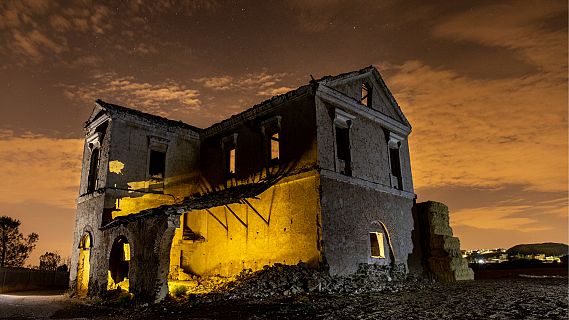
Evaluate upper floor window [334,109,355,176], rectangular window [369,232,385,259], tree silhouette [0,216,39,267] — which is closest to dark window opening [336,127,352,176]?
upper floor window [334,109,355,176]

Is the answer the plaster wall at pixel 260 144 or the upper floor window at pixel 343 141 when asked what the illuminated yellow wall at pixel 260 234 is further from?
the upper floor window at pixel 343 141

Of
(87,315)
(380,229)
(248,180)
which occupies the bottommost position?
(87,315)

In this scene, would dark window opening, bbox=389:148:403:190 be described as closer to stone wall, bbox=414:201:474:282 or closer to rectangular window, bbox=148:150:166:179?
stone wall, bbox=414:201:474:282

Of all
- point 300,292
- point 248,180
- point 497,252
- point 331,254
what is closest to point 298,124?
point 248,180

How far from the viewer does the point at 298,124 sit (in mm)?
15742

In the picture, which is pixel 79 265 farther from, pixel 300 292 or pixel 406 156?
pixel 406 156

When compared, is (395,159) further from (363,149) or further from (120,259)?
(120,259)

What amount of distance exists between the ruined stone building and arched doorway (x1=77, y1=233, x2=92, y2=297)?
5 centimetres

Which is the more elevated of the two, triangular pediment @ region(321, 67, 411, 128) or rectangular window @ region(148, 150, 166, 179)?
triangular pediment @ region(321, 67, 411, 128)

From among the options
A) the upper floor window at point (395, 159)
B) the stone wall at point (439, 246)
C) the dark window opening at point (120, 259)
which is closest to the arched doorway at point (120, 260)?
the dark window opening at point (120, 259)

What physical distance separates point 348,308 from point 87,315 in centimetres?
761

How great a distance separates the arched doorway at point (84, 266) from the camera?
56.0 feet

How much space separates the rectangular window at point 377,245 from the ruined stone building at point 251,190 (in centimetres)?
5

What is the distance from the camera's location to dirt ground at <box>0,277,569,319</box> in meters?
8.50
